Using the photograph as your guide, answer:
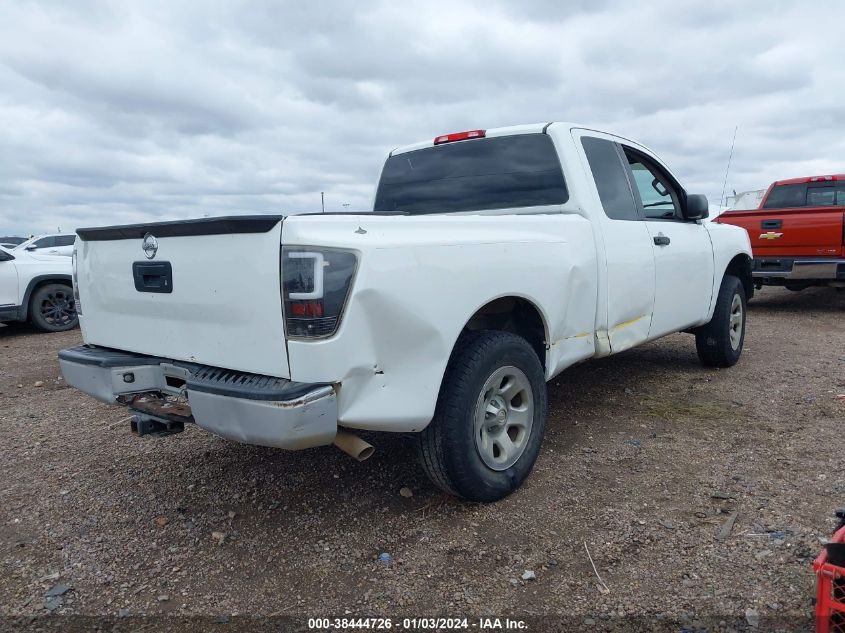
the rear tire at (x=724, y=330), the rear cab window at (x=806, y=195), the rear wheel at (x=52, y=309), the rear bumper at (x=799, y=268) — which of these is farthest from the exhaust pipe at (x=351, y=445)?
the rear cab window at (x=806, y=195)

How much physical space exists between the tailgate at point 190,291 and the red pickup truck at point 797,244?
8.25m

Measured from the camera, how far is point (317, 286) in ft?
7.41

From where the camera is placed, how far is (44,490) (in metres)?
3.42

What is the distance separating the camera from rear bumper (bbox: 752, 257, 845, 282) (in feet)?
27.0

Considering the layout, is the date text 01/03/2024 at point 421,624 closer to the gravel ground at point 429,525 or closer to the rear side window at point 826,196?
the gravel ground at point 429,525

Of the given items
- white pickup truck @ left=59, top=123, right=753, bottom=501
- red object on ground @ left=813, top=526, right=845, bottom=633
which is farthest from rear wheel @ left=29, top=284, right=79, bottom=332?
red object on ground @ left=813, top=526, right=845, bottom=633

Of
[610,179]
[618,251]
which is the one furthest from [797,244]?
[618,251]

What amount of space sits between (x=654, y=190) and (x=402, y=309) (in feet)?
9.96

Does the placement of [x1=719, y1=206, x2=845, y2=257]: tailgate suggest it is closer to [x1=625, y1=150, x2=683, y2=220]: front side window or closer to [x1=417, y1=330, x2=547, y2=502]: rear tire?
[x1=625, y1=150, x2=683, y2=220]: front side window

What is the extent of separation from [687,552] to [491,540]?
80 cm

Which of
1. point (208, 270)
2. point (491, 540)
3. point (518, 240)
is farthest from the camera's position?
point (518, 240)

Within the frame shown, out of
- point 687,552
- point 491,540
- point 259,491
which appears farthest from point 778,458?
point 259,491

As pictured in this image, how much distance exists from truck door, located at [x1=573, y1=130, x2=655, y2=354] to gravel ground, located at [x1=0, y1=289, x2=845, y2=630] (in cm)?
70

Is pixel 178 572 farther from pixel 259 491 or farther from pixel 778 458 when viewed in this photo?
pixel 778 458
